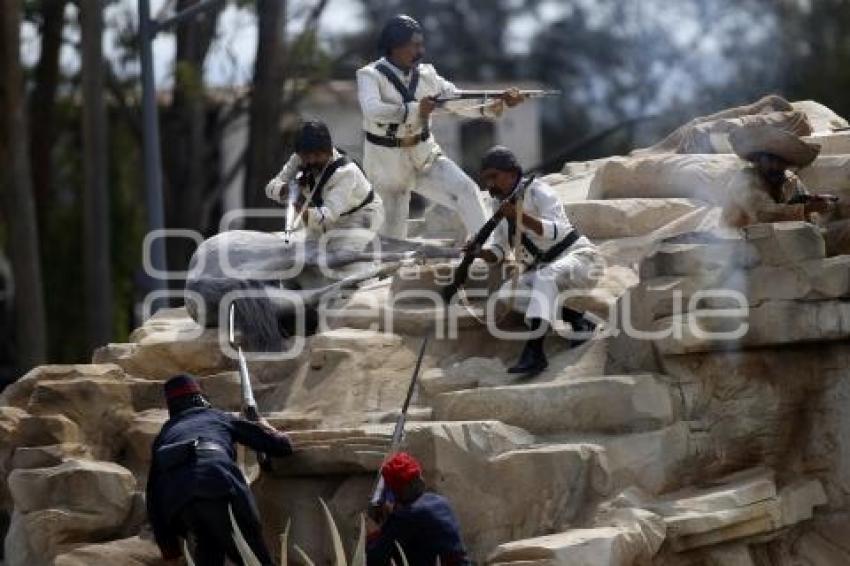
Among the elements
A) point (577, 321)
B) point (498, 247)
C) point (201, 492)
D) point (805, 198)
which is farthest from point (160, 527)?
point (805, 198)

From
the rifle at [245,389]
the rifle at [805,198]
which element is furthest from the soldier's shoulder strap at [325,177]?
the rifle at [805,198]

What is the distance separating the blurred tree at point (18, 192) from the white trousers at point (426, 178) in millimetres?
8915

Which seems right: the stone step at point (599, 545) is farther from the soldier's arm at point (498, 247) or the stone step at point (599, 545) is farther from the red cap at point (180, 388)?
the soldier's arm at point (498, 247)

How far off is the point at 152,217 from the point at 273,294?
17.4ft

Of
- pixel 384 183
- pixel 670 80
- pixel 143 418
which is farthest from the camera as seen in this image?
pixel 670 80

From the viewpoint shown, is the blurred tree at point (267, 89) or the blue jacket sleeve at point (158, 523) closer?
the blue jacket sleeve at point (158, 523)

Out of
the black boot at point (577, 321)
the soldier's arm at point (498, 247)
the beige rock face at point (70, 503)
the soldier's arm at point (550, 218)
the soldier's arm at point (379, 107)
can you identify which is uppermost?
the soldier's arm at point (379, 107)

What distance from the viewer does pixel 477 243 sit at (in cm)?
1683

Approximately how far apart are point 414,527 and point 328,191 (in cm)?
417

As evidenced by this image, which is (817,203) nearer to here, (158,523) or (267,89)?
(158,523)

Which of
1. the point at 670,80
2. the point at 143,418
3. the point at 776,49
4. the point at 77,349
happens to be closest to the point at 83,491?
the point at 143,418

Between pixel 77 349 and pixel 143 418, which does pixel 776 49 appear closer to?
pixel 77 349

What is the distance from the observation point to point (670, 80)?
43.9 m

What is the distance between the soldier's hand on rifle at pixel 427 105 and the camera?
17.9 m
